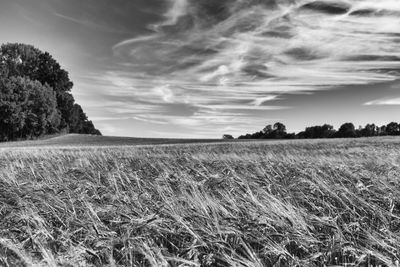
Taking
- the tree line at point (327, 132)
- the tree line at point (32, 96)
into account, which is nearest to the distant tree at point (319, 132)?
the tree line at point (327, 132)

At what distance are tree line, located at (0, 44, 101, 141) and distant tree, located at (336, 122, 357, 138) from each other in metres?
57.3

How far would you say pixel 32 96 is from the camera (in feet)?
163

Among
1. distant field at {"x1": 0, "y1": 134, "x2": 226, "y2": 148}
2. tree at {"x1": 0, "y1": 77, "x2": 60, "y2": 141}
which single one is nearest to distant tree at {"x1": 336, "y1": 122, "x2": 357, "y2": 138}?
distant field at {"x1": 0, "y1": 134, "x2": 226, "y2": 148}

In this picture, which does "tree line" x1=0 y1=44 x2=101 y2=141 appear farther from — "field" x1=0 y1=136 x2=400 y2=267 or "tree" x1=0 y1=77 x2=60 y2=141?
"field" x1=0 y1=136 x2=400 y2=267

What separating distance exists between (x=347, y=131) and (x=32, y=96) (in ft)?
209

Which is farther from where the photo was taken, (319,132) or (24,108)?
(319,132)

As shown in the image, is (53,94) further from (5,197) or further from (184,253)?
(184,253)

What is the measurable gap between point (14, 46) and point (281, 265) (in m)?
67.8

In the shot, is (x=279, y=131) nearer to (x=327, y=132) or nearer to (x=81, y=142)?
(x=327, y=132)

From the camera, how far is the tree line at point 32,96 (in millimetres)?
47031

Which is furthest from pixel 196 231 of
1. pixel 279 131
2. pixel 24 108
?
pixel 279 131

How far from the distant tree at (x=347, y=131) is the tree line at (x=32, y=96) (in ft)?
188

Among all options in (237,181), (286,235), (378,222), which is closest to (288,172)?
(237,181)

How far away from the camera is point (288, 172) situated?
7.42m
